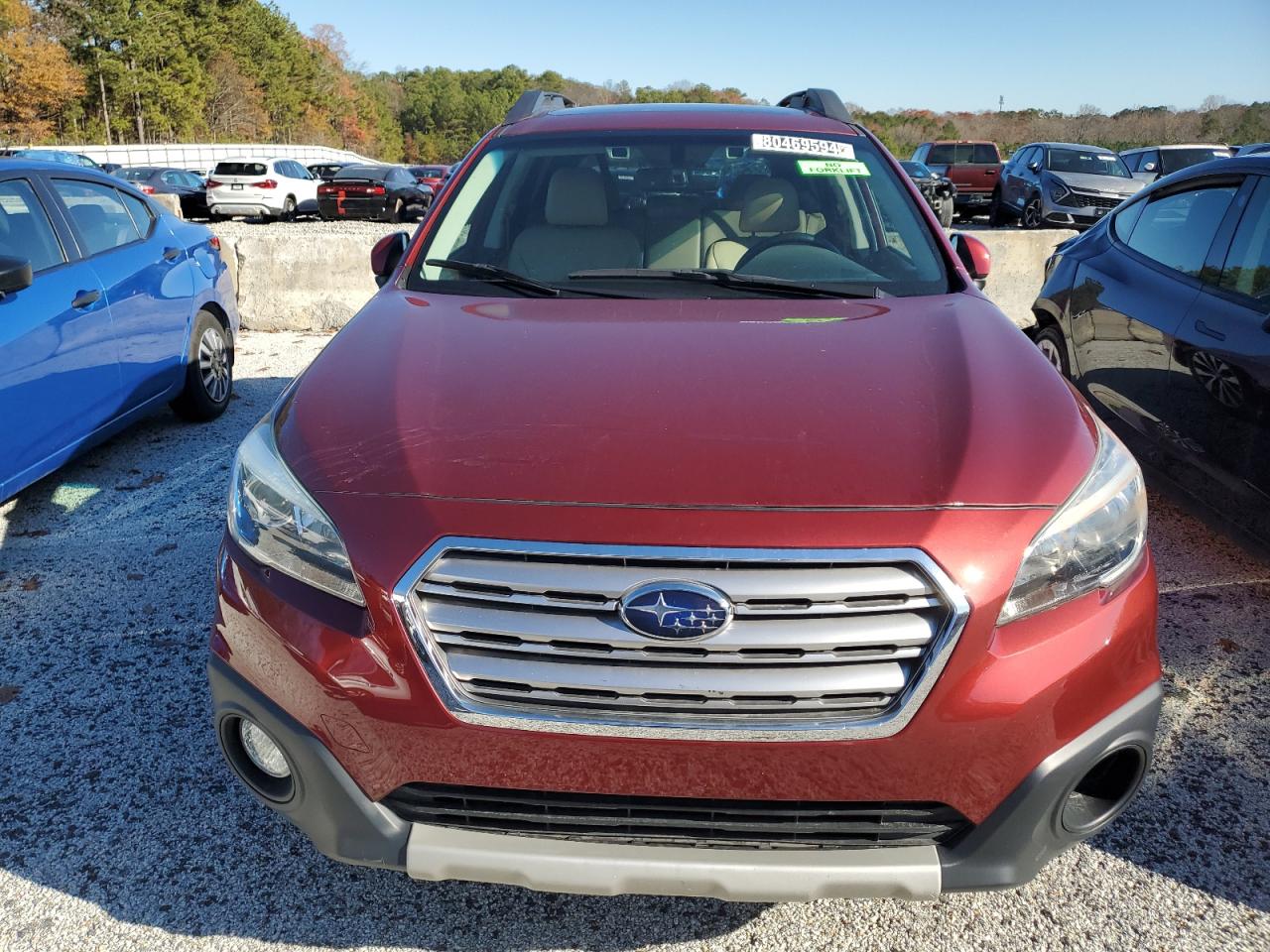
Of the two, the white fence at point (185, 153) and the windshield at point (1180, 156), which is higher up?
the windshield at point (1180, 156)

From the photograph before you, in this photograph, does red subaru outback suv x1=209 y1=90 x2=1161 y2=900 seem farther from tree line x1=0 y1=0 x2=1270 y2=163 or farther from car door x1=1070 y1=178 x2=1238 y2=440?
tree line x1=0 y1=0 x2=1270 y2=163

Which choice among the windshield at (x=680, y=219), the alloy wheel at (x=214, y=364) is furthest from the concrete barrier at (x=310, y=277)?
the windshield at (x=680, y=219)

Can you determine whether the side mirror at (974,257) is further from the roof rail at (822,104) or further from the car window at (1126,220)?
the car window at (1126,220)

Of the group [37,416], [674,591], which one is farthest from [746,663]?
[37,416]

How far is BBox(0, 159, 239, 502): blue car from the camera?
4090 millimetres

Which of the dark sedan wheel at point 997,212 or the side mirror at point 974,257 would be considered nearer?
the side mirror at point 974,257

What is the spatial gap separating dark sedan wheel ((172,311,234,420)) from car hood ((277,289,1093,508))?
11.5 feet

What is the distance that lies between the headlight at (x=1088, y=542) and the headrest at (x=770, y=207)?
1.58m

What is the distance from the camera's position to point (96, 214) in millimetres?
5078

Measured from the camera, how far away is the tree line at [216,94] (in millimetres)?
51469

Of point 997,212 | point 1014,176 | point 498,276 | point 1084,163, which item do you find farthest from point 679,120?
point 997,212

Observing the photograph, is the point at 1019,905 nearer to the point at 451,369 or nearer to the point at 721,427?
the point at 721,427

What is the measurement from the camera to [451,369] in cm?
231

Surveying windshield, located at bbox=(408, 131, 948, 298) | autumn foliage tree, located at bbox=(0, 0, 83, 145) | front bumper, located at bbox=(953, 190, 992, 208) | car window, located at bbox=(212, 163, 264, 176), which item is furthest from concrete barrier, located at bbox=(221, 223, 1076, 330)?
autumn foliage tree, located at bbox=(0, 0, 83, 145)
